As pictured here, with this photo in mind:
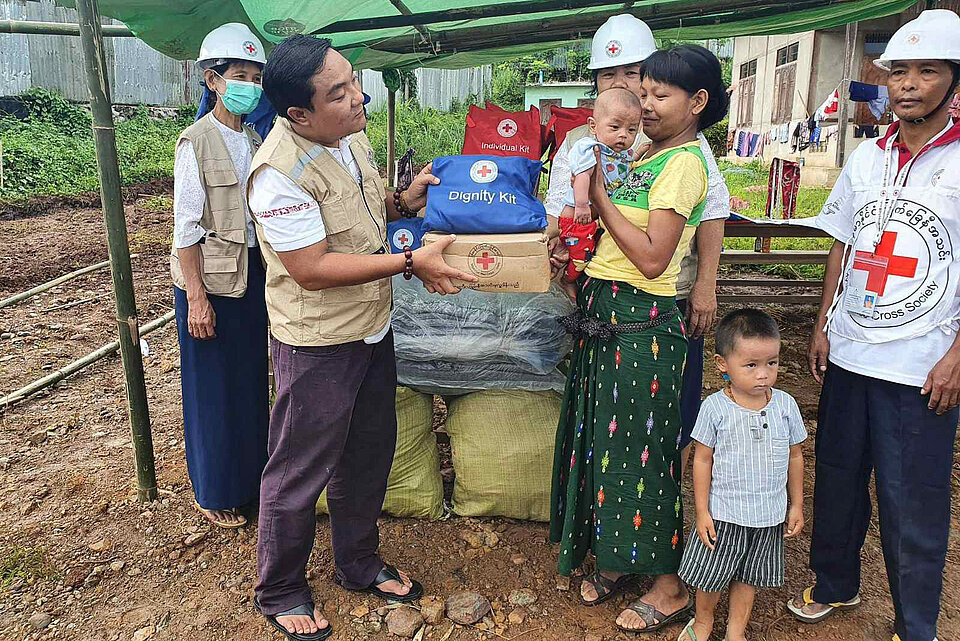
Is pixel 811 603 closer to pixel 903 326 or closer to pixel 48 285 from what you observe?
pixel 903 326

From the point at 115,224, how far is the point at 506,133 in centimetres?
172

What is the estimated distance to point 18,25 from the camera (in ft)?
11.1

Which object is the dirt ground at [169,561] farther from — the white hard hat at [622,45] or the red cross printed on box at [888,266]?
the white hard hat at [622,45]

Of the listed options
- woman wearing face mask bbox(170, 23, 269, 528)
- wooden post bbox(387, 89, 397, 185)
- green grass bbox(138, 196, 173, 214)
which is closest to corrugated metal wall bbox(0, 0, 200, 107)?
green grass bbox(138, 196, 173, 214)

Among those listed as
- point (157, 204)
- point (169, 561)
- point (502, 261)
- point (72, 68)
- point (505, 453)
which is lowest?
point (169, 561)

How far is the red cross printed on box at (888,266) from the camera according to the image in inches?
77.2

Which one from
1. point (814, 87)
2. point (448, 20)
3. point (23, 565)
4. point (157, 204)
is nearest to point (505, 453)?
point (23, 565)

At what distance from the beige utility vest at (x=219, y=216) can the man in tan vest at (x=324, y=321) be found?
56 cm

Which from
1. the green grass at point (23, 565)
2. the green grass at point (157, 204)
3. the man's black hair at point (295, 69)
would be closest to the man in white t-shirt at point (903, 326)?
the man's black hair at point (295, 69)

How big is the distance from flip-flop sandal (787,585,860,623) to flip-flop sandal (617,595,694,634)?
1.16 feet

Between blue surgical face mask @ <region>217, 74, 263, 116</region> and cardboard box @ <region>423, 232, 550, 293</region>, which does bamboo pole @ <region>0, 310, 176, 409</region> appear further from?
cardboard box @ <region>423, 232, 550, 293</region>

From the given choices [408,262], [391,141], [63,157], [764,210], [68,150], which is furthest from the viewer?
[68,150]

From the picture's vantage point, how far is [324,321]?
204cm

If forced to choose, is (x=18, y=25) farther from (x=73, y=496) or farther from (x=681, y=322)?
(x=681, y=322)
